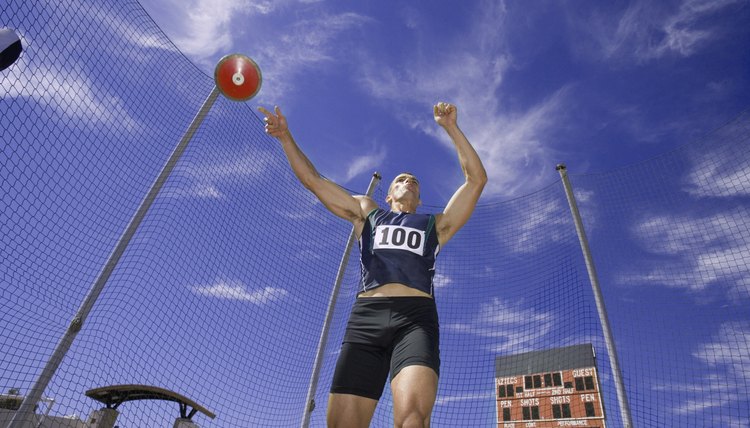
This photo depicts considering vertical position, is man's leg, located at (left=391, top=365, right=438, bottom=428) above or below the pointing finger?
below

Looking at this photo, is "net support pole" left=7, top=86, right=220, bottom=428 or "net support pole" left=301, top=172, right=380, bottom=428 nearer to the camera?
"net support pole" left=7, top=86, right=220, bottom=428

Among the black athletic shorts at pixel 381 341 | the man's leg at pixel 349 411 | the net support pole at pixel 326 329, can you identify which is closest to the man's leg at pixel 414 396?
the black athletic shorts at pixel 381 341

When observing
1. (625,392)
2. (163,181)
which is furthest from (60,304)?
(625,392)

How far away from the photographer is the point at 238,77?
4570mm

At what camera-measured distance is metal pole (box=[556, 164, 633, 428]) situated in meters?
5.00

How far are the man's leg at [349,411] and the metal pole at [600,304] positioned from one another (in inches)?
162

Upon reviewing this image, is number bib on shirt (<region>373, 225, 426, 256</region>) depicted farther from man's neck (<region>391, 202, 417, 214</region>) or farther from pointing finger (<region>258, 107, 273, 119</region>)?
pointing finger (<region>258, 107, 273, 119</region>)

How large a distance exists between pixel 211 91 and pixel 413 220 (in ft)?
12.8

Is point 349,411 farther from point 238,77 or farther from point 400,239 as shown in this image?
point 238,77

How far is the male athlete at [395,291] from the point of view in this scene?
2141mm

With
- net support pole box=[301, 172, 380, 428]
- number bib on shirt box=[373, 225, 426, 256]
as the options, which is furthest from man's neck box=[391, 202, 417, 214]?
net support pole box=[301, 172, 380, 428]

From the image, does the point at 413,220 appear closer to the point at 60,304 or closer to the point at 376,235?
the point at 376,235

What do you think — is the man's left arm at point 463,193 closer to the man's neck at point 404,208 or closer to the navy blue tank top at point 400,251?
the navy blue tank top at point 400,251

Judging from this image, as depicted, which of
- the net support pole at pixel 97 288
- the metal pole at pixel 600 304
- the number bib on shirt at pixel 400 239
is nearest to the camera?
the number bib on shirt at pixel 400 239
